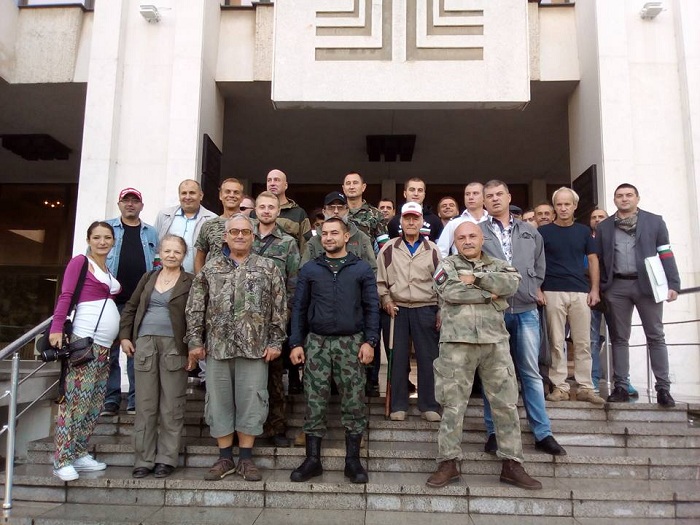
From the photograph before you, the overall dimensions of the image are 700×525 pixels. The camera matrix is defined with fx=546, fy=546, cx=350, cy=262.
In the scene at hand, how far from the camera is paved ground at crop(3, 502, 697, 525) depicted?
3779 mm

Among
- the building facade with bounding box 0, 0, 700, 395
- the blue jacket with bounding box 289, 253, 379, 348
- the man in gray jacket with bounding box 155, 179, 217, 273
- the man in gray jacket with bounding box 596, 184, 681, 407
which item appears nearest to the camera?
the blue jacket with bounding box 289, 253, 379, 348

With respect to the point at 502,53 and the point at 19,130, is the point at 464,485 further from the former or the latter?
the point at 19,130

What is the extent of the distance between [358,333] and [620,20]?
20.6 feet

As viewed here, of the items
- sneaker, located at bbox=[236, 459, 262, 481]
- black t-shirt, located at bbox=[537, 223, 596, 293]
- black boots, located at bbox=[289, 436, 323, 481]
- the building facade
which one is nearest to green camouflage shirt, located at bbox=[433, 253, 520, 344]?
black t-shirt, located at bbox=[537, 223, 596, 293]

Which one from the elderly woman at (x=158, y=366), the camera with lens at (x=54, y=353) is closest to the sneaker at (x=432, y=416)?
the elderly woman at (x=158, y=366)

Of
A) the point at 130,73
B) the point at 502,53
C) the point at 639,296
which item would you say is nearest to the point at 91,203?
the point at 130,73

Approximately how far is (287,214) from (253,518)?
294 centimetres

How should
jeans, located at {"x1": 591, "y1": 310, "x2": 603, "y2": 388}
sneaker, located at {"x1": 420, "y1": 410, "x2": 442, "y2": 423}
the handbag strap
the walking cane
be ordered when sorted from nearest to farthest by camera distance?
1. the handbag strap
2. sneaker, located at {"x1": 420, "y1": 410, "x2": 442, "y2": 423}
3. the walking cane
4. jeans, located at {"x1": 591, "y1": 310, "x2": 603, "y2": 388}

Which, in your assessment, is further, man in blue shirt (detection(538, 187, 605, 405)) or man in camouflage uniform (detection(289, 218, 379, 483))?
man in blue shirt (detection(538, 187, 605, 405))

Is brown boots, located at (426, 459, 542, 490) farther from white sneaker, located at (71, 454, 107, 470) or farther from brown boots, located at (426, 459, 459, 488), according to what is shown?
white sneaker, located at (71, 454, 107, 470)

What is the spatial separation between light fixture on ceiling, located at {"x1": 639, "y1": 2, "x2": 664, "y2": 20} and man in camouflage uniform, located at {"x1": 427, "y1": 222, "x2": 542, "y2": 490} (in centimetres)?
561

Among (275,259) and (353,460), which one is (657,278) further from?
(275,259)

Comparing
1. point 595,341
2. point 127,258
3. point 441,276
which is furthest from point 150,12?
point 595,341

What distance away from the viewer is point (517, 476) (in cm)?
406
